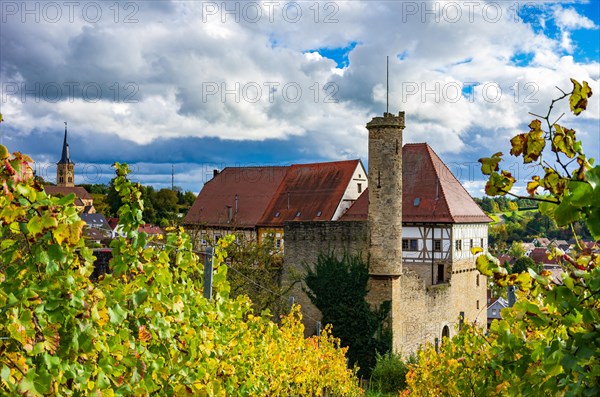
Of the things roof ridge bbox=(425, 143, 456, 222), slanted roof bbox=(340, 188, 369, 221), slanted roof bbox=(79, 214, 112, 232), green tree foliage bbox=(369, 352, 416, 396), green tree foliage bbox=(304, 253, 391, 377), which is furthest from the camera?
slanted roof bbox=(79, 214, 112, 232)

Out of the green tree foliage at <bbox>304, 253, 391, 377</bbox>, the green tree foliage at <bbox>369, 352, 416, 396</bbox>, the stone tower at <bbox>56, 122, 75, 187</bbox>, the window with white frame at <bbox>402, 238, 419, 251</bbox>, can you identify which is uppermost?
the stone tower at <bbox>56, 122, 75, 187</bbox>

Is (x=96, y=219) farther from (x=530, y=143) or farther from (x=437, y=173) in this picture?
(x=530, y=143)

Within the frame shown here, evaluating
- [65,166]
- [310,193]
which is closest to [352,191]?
[310,193]

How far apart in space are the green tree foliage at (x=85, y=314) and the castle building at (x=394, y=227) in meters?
11.6

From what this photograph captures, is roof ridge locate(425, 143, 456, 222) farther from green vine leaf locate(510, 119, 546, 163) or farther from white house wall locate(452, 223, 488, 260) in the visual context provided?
green vine leaf locate(510, 119, 546, 163)

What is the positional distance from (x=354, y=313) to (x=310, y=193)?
1455 cm

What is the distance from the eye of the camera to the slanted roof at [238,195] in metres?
37.6

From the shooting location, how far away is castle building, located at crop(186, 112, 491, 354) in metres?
21.8

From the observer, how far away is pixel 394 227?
856 inches

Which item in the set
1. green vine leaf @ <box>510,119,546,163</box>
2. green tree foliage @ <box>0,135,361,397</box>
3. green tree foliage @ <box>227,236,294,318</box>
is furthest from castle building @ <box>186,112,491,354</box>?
green vine leaf @ <box>510,119,546,163</box>

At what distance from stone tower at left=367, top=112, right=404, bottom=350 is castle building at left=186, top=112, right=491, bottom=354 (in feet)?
0.10

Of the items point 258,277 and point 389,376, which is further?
point 258,277

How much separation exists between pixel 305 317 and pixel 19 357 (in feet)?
66.5

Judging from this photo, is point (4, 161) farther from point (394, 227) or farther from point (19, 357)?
point (394, 227)
